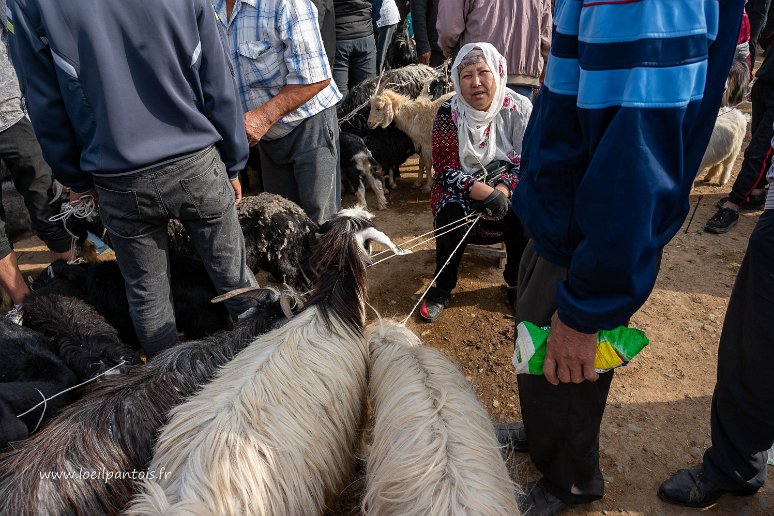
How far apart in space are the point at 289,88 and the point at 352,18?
2771 mm

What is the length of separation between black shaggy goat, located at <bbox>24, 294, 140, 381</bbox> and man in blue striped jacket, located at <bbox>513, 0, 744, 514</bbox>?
2.01 meters

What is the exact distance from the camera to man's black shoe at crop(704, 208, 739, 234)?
4.46 meters

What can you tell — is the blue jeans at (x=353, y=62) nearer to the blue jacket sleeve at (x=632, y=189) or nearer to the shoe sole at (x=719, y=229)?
the shoe sole at (x=719, y=229)

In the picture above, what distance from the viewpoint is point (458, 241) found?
3.57m

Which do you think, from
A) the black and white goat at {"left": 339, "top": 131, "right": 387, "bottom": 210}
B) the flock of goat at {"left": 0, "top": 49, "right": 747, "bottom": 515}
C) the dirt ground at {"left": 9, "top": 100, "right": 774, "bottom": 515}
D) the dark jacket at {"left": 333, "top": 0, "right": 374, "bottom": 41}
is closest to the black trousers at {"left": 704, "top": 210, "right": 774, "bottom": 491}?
the dirt ground at {"left": 9, "top": 100, "right": 774, "bottom": 515}

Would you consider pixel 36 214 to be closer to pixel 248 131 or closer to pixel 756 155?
pixel 248 131

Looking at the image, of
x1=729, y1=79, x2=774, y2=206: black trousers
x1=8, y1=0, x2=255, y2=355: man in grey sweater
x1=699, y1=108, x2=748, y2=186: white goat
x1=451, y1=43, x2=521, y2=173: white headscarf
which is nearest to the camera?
x1=8, y1=0, x2=255, y2=355: man in grey sweater

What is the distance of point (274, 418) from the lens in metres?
1.76

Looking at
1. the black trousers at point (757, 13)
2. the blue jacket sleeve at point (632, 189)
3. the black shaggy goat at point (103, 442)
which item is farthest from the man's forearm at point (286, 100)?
the black trousers at point (757, 13)

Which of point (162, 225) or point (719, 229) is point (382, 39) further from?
point (162, 225)

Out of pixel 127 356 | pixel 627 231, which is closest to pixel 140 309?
pixel 127 356

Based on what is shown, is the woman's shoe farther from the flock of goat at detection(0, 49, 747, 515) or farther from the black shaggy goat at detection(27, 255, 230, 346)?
the black shaggy goat at detection(27, 255, 230, 346)

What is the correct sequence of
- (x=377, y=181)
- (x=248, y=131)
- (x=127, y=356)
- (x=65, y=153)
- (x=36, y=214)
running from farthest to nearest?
(x=377, y=181)
(x=36, y=214)
(x=248, y=131)
(x=127, y=356)
(x=65, y=153)

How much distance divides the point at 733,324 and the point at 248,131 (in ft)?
8.69
